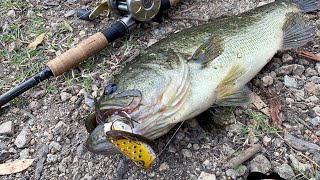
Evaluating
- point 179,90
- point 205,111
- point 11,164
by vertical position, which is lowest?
point 11,164

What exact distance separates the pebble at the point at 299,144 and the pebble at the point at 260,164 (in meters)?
0.25

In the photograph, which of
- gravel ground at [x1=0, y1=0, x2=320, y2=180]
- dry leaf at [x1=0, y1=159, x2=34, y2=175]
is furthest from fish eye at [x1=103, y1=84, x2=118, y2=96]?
dry leaf at [x1=0, y1=159, x2=34, y2=175]

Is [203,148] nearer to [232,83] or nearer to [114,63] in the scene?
[232,83]

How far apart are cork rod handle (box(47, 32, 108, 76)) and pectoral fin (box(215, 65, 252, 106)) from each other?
1249 mm

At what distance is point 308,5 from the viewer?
4.13m

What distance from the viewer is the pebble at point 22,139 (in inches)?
139

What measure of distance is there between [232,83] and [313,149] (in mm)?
742

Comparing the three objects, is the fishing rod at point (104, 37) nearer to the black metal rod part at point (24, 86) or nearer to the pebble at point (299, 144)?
the black metal rod part at point (24, 86)

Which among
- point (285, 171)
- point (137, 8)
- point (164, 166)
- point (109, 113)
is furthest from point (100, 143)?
point (137, 8)

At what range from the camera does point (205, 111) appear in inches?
134

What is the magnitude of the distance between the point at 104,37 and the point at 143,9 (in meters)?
0.43

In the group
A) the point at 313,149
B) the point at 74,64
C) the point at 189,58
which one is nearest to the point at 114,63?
the point at 74,64

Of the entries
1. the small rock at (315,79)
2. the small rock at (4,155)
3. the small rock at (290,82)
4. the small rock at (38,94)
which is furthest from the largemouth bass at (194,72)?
the small rock at (38,94)

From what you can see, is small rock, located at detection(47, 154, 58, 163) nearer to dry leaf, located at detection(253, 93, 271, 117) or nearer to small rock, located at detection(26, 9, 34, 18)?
dry leaf, located at detection(253, 93, 271, 117)
